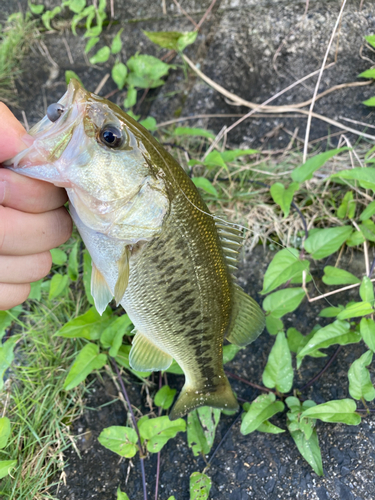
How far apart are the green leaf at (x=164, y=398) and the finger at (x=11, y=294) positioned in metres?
1.08

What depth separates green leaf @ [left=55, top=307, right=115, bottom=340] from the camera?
2.25m

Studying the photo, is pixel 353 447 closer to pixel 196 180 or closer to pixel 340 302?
pixel 340 302

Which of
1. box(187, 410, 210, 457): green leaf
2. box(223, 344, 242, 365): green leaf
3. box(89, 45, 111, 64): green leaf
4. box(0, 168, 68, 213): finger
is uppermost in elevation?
box(89, 45, 111, 64): green leaf

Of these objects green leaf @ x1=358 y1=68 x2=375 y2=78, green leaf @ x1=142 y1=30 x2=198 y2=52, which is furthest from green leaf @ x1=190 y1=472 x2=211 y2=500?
green leaf @ x1=142 y1=30 x2=198 y2=52

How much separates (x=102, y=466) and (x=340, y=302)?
76.5 inches

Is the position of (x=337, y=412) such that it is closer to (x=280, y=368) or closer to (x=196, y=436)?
(x=280, y=368)

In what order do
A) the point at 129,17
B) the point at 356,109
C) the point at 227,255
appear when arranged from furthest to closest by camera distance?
the point at 129,17, the point at 356,109, the point at 227,255

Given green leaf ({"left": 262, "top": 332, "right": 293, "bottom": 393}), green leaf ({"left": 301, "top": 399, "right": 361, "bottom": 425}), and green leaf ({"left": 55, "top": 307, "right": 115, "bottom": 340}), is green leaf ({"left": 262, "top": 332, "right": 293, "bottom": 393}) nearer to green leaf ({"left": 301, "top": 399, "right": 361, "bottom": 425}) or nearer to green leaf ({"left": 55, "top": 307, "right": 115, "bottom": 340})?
green leaf ({"left": 301, "top": 399, "right": 361, "bottom": 425})

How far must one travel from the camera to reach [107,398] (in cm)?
250

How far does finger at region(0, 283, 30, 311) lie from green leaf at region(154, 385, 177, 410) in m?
1.08

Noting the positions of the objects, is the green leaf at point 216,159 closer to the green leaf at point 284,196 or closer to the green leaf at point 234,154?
the green leaf at point 234,154

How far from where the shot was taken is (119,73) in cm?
331

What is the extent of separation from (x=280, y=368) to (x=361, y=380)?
441mm

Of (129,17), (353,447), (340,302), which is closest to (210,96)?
(129,17)
